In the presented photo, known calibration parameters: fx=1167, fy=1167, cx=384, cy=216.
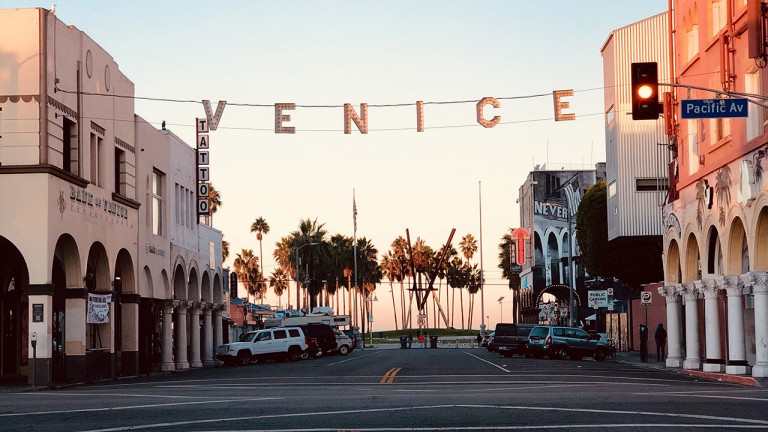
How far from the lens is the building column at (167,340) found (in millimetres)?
50062

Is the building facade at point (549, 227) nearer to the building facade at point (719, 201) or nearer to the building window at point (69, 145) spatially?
the building facade at point (719, 201)

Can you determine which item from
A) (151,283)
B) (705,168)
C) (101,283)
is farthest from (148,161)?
(705,168)

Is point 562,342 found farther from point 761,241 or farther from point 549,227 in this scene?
point 549,227

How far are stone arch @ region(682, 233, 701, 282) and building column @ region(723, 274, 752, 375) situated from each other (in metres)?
5.95

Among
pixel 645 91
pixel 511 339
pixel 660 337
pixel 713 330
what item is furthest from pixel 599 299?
→ pixel 645 91

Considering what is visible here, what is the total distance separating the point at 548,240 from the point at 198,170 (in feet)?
202

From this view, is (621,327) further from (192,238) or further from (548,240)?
(548,240)

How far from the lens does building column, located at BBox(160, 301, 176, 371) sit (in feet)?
164

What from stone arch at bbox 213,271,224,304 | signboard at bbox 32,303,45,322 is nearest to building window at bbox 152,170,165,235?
stone arch at bbox 213,271,224,304

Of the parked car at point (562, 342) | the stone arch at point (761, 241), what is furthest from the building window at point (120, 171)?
the stone arch at point (761, 241)

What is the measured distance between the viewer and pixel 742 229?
35.2 meters

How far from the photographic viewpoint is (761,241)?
107 feet

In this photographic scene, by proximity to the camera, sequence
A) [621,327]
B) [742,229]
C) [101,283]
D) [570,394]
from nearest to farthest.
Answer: [570,394] < [742,229] < [101,283] < [621,327]

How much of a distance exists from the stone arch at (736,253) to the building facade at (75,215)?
66.8 feet
